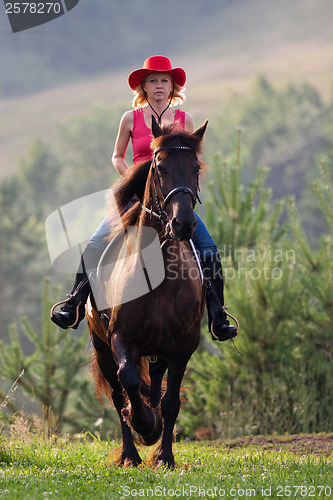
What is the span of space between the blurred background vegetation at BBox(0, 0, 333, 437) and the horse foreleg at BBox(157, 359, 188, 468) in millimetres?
3029

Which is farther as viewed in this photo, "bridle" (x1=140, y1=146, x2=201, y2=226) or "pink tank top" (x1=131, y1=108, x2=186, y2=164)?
"pink tank top" (x1=131, y1=108, x2=186, y2=164)

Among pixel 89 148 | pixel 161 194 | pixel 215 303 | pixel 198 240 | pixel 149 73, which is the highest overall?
pixel 89 148

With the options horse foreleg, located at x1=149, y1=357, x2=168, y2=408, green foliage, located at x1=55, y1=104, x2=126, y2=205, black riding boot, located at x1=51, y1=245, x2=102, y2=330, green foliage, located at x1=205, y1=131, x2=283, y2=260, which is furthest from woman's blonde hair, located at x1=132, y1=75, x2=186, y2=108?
green foliage, located at x1=55, y1=104, x2=126, y2=205

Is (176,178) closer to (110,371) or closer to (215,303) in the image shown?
(215,303)

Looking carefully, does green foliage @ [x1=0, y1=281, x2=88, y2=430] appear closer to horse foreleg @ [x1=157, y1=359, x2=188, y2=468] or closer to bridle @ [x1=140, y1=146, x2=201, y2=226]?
horse foreleg @ [x1=157, y1=359, x2=188, y2=468]

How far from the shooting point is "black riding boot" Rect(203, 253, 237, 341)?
6012mm

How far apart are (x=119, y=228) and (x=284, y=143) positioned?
68.7 m

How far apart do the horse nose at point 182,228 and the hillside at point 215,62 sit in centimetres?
10386

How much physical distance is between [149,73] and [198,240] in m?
1.71

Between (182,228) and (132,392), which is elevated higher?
(182,228)

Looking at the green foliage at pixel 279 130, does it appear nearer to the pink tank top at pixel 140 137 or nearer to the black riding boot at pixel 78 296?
the pink tank top at pixel 140 137

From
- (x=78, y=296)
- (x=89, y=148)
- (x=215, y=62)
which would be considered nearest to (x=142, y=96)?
(x=78, y=296)

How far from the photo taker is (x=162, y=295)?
5355mm

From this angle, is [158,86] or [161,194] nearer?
[161,194]
